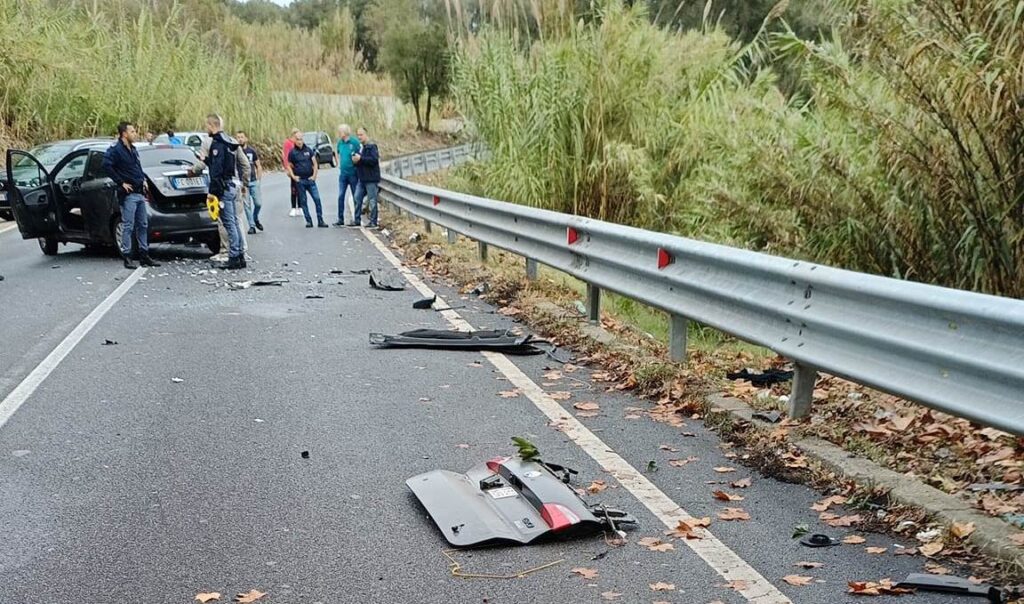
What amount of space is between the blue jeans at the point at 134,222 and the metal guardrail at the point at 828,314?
7.07 m

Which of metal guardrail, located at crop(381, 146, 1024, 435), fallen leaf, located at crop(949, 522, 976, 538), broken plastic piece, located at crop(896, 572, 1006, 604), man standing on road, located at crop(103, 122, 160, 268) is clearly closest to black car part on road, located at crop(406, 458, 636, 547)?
broken plastic piece, located at crop(896, 572, 1006, 604)

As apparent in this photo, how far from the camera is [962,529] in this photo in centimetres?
387

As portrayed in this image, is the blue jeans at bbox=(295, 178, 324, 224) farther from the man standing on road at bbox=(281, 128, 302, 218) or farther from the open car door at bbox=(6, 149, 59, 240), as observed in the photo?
the open car door at bbox=(6, 149, 59, 240)

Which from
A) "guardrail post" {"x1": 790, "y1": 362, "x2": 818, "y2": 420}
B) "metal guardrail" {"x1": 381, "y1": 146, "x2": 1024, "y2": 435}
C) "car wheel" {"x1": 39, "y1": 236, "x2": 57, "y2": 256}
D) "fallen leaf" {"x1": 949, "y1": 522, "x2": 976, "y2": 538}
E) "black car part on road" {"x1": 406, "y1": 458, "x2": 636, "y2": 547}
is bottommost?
"car wheel" {"x1": 39, "y1": 236, "x2": 57, "y2": 256}

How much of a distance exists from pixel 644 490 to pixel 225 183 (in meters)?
10.4

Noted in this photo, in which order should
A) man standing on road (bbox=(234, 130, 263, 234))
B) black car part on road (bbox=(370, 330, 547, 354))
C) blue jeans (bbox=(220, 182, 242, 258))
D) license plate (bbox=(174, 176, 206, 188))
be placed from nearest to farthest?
black car part on road (bbox=(370, 330, 547, 354)), blue jeans (bbox=(220, 182, 242, 258)), license plate (bbox=(174, 176, 206, 188)), man standing on road (bbox=(234, 130, 263, 234))

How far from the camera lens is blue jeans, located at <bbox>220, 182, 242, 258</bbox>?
1334 centimetres

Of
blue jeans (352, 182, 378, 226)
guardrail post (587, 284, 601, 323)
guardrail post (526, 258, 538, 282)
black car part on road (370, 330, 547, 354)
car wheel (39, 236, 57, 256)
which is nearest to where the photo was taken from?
black car part on road (370, 330, 547, 354)

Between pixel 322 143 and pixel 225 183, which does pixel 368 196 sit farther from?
pixel 322 143

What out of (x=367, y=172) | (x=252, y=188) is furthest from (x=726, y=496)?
(x=367, y=172)

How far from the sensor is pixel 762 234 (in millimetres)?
9570

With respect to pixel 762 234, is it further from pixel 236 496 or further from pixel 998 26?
pixel 236 496

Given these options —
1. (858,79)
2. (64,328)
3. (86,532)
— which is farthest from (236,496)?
(858,79)

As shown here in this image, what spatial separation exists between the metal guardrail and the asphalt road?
0.66 m
